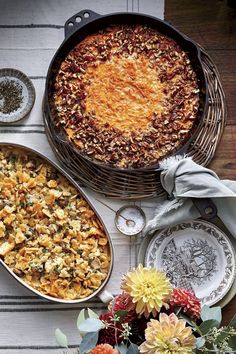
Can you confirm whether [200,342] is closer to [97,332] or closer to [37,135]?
[97,332]

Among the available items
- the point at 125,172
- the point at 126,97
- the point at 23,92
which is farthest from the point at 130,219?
the point at 23,92

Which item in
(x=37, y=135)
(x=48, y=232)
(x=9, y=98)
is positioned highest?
(x=9, y=98)

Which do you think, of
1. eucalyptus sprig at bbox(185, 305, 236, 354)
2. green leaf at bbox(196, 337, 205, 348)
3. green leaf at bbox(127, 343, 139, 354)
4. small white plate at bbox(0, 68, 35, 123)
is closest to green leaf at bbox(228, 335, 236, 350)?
eucalyptus sprig at bbox(185, 305, 236, 354)

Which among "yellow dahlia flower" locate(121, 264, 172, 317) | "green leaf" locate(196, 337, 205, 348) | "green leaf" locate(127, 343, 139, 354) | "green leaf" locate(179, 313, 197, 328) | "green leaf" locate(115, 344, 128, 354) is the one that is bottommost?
"green leaf" locate(115, 344, 128, 354)

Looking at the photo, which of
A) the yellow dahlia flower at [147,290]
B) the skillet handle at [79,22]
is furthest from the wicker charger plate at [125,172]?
the yellow dahlia flower at [147,290]

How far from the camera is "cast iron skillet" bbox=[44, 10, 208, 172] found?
2723mm

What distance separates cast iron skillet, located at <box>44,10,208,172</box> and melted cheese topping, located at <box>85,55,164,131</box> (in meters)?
0.13

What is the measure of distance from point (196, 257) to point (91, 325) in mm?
900

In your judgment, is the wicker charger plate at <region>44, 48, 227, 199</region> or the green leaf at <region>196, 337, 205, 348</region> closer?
the green leaf at <region>196, 337, 205, 348</region>

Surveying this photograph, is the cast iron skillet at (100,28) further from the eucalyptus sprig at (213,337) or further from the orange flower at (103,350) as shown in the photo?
the orange flower at (103,350)

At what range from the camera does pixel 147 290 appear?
1.90 metres

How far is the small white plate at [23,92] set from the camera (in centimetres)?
281

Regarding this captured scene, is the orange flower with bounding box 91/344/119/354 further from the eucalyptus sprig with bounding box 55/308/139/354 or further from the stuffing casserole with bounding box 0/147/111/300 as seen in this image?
the stuffing casserole with bounding box 0/147/111/300

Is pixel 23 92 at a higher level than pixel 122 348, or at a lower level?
higher
